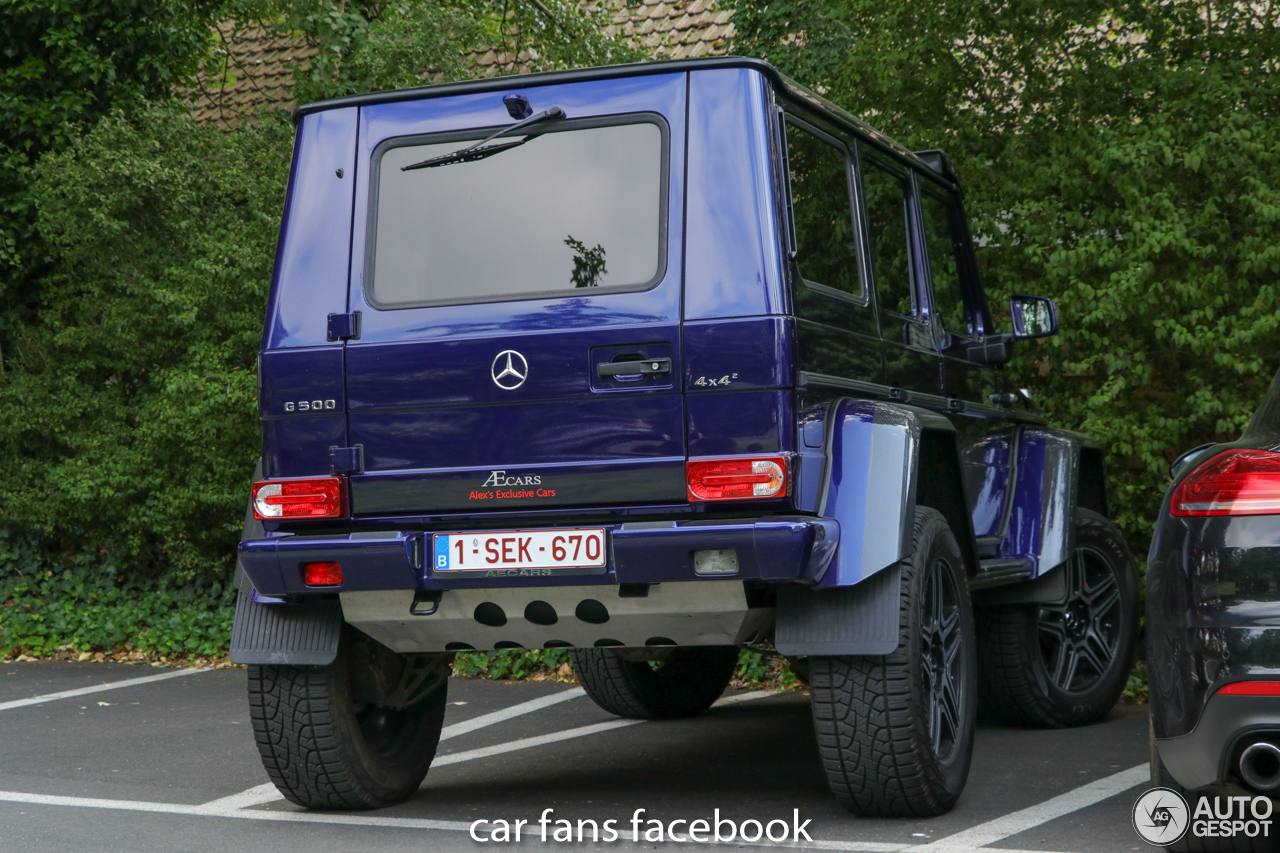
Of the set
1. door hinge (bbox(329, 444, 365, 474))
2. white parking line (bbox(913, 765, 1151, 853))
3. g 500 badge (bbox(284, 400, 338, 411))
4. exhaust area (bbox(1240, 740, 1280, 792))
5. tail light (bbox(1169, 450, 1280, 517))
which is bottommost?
white parking line (bbox(913, 765, 1151, 853))

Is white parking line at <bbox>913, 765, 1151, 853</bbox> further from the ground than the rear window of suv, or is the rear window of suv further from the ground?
the rear window of suv

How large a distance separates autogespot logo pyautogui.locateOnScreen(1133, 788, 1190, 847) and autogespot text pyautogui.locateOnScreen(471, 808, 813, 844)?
0.94 metres

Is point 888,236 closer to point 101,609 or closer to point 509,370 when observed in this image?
point 509,370

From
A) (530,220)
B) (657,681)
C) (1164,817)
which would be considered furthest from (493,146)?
(657,681)

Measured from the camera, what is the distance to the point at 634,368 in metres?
4.11

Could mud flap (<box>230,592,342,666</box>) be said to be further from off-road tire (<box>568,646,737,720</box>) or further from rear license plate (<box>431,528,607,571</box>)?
off-road tire (<box>568,646,737,720</box>)

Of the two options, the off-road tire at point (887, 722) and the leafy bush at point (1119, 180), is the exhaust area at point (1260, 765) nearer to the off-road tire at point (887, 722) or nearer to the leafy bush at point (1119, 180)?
the off-road tire at point (887, 722)

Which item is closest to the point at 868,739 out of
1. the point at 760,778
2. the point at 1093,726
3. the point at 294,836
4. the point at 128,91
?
the point at 760,778

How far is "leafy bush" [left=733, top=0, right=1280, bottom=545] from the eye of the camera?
6703mm

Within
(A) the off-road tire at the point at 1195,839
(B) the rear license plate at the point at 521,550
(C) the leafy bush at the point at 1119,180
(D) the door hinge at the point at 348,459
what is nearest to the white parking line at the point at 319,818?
(A) the off-road tire at the point at 1195,839

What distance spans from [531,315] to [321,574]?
38.8 inches

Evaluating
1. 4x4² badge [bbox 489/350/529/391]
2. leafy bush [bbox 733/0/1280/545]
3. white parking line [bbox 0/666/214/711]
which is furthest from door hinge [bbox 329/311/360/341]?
white parking line [bbox 0/666/214/711]

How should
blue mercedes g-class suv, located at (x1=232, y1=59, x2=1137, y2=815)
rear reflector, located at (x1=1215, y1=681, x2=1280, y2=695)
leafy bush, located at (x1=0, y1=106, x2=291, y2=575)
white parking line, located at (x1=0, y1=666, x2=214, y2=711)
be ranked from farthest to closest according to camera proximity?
leafy bush, located at (x1=0, y1=106, x2=291, y2=575), white parking line, located at (x1=0, y1=666, x2=214, y2=711), blue mercedes g-class suv, located at (x1=232, y1=59, x2=1137, y2=815), rear reflector, located at (x1=1215, y1=681, x2=1280, y2=695)

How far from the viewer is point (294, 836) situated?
14.7ft
